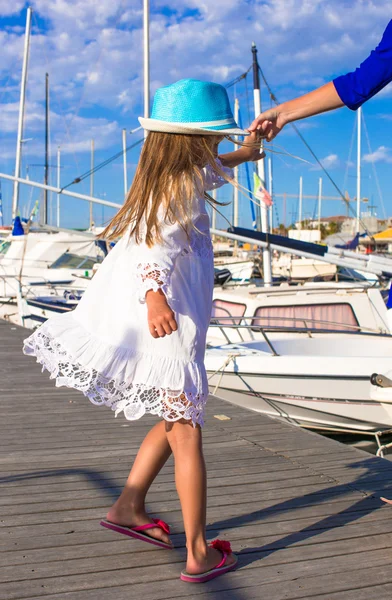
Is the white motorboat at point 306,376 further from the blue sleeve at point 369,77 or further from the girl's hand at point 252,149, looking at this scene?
the blue sleeve at point 369,77

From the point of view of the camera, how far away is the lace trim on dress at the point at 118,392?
2.56m

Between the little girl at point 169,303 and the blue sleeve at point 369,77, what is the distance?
1.42 feet

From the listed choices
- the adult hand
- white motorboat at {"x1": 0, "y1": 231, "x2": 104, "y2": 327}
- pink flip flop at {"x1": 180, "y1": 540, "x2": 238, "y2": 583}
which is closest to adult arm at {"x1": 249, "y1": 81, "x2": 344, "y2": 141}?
the adult hand

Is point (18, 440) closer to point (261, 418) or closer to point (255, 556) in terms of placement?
point (261, 418)

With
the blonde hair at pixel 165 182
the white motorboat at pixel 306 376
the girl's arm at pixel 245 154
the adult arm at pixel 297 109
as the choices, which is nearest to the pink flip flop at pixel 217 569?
the blonde hair at pixel 165 182

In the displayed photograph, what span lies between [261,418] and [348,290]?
19.4ft

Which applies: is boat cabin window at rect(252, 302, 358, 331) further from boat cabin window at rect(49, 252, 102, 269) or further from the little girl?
boat cabin window at rect(49, 252, 102, 269)

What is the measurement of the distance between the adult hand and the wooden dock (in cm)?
169

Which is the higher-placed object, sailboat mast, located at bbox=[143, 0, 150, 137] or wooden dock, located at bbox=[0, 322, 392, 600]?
sailboat mast, located at bbox=[143, 0, 150, 137]

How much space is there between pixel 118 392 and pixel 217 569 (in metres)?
0.75

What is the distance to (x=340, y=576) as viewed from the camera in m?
2.65

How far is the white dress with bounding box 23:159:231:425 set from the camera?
2535 mm

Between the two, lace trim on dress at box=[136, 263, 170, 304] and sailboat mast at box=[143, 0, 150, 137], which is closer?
lace trim on dress at box=[136, 263, 170, 304]

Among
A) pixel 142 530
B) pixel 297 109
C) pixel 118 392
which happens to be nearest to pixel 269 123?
→ pixel 297 109
